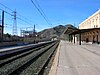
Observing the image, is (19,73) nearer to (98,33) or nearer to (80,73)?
(80,73)

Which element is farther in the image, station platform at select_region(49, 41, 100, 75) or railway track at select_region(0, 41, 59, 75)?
railway track at select_region(0, 41, 59, 75)

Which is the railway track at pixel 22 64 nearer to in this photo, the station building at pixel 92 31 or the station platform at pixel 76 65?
the station platform at pixel 76 65

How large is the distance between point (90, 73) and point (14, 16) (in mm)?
54002

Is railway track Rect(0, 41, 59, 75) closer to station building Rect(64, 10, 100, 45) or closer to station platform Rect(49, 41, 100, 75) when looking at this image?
station platform Rect(49, 41, 100, 75)

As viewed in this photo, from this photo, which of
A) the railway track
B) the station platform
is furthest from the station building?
the station platform

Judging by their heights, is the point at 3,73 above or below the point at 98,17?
below

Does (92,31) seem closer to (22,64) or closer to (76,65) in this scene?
(22,64)

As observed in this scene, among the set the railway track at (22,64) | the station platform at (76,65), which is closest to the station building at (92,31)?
the railway track at (22,64)

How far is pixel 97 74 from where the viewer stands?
1130 cm

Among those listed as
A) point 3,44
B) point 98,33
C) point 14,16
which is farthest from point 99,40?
point 3,44

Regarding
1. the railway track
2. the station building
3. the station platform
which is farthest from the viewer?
the station building

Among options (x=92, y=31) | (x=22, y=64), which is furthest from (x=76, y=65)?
(x=92, y=31)

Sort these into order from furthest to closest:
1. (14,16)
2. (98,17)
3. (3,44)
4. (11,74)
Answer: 1. (98,17)
2. (14,16)
3. (3,44)
4. (11,74)

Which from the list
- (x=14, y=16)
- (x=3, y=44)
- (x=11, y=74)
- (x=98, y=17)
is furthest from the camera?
(x=98, y=17)
